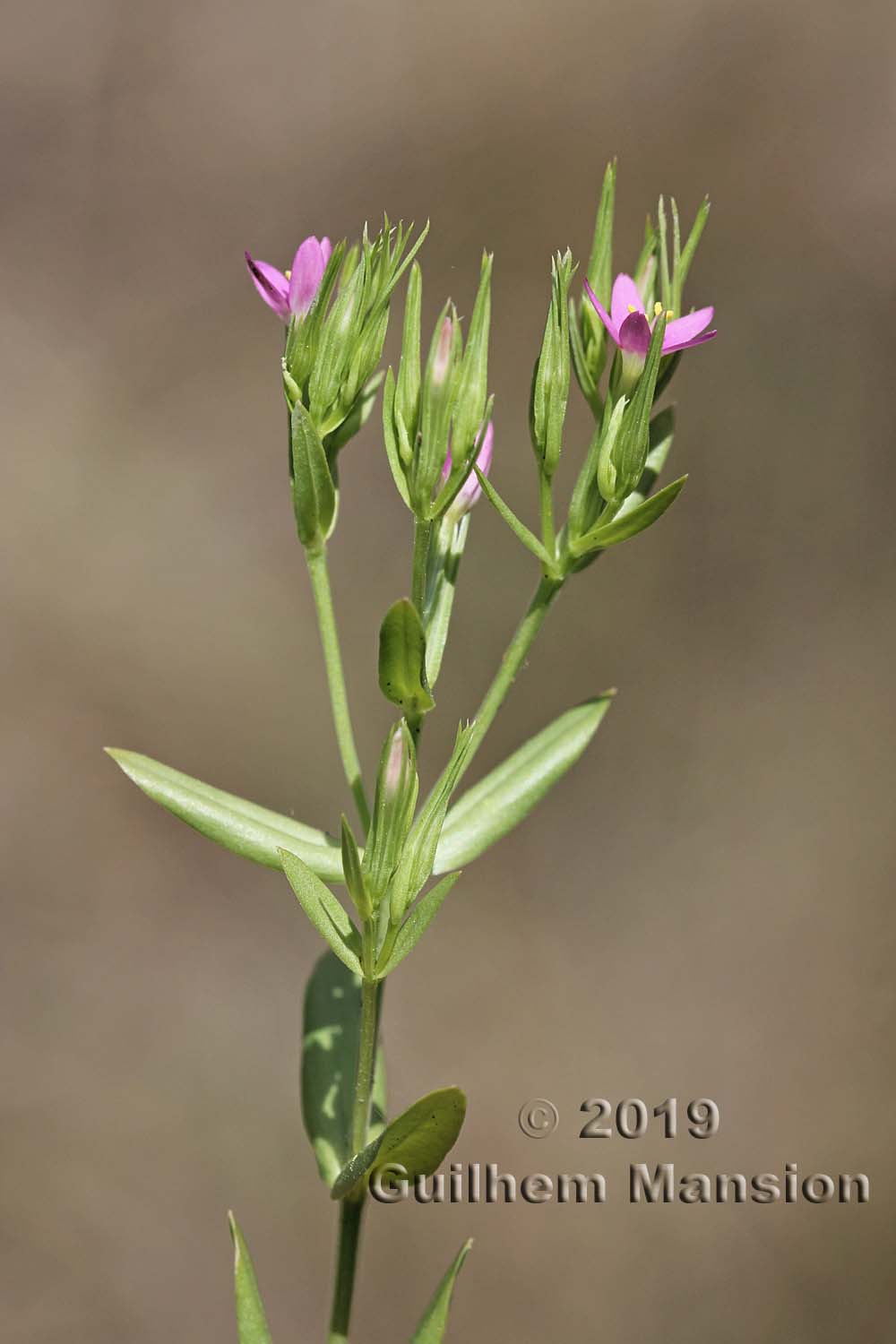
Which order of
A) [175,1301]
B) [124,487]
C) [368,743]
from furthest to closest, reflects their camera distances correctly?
[124,487] < [368,743] < [175,1301]

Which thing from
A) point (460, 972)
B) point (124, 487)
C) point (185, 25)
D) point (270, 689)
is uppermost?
point (185, 25)

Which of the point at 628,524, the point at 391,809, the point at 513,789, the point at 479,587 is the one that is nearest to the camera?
the point at 391,809

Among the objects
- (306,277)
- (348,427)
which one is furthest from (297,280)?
(348,427)

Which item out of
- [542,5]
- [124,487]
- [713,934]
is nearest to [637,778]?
[713,934]

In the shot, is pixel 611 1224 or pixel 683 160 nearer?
pixel 611 1224

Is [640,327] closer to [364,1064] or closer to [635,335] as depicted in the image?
[635,335]

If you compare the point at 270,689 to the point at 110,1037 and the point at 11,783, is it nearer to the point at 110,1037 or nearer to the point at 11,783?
the point at 11,783

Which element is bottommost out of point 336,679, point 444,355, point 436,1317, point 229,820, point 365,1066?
point 436,1317

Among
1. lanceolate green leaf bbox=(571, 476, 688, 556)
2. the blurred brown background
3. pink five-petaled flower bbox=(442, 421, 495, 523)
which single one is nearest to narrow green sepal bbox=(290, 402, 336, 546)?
pink five-petaled flower bbox=(442, 421, 495, 523)

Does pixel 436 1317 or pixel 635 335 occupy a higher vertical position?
pixel 635 335
